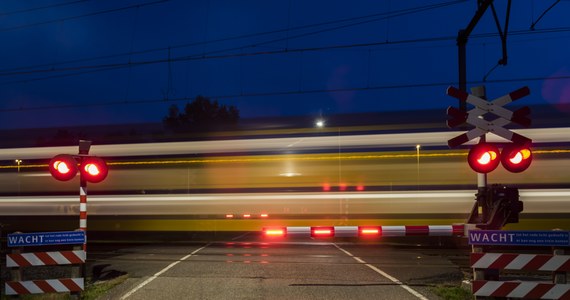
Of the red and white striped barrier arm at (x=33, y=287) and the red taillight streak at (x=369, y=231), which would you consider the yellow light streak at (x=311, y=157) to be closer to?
the red taillight streak at (x=369, y=231)

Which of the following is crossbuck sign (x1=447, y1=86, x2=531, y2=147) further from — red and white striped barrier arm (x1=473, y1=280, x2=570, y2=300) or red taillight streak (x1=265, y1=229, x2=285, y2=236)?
red taillight streak (x1=265, y1=229, x2=285, y2=236)

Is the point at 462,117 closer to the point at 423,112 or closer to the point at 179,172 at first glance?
the point at 423,112

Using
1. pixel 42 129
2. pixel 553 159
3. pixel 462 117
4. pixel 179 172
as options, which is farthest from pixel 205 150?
pixel 553 159

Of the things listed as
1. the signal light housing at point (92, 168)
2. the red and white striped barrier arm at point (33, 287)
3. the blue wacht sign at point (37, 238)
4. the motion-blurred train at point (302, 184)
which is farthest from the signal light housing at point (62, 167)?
the motion-blurred train at point (302, 184)

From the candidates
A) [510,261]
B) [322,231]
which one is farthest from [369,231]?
[510,261]

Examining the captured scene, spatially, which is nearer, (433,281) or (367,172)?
(433,281)

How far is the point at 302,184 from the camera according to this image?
12.1 meters

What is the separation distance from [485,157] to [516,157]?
0.43 meters

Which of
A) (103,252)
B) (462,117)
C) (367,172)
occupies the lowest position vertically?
(103,252)

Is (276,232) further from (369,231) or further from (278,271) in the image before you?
(278,271)

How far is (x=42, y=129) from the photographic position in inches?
560

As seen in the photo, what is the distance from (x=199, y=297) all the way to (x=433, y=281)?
164 inches

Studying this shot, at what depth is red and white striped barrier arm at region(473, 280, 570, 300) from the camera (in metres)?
6.38

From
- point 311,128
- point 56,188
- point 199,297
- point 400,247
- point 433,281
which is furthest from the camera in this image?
point 400,247
